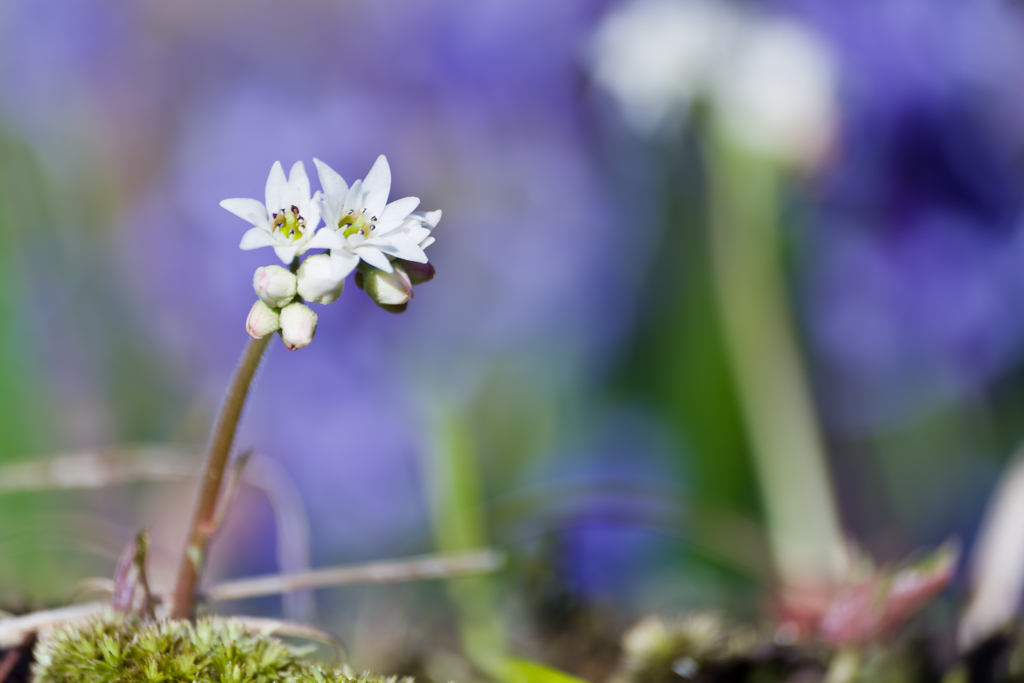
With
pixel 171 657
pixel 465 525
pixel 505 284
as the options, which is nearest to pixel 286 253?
pixel 171 657

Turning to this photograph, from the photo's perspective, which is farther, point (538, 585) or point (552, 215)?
point (552, 215)

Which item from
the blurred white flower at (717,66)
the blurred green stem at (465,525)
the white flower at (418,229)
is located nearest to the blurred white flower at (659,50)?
the blurred white flower at (717,66)

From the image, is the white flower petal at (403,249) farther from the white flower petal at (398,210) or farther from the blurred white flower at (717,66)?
the blurred white flower at (717,66)

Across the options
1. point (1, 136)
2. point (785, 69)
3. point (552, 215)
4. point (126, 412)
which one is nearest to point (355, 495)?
point (126, 412)

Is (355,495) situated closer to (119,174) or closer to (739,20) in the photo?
(119,174)

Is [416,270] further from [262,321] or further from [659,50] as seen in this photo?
[659,50]

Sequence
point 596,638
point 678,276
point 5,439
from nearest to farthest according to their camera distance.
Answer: point 596,638
point 5,439
point 678,276
